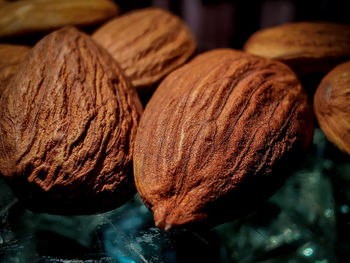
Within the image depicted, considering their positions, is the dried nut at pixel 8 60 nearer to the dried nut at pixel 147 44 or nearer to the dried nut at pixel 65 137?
the dried nut at pixel 65 137

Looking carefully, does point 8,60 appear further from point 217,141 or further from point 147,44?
point 217,141

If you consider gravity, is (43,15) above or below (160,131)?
above

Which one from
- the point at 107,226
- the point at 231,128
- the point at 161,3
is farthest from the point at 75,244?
the point at 161,3

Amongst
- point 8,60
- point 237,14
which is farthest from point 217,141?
point 237,14

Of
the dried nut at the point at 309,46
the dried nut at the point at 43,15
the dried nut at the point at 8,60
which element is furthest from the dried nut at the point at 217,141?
the dried nut at the point at 43,15

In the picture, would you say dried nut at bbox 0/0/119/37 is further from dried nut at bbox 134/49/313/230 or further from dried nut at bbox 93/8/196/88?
dried nut at bbox 134/49/313/230

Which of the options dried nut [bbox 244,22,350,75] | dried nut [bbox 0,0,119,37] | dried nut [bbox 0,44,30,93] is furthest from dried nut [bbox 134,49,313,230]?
dried nut [bbox 0,0,119,37]
